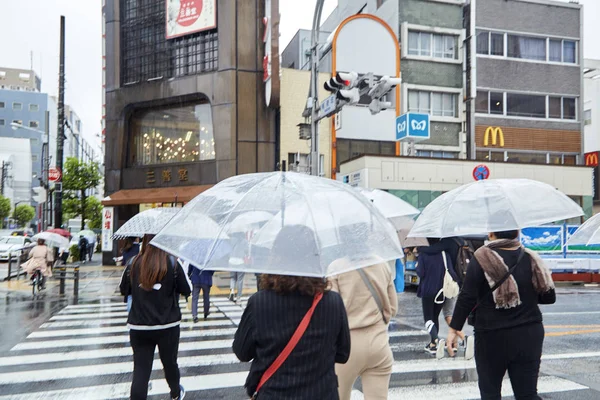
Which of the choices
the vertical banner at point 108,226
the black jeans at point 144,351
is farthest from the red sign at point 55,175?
the black jeans at point 144,351

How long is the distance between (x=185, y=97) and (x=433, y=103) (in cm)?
1297

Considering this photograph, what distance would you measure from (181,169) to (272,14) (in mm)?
8625

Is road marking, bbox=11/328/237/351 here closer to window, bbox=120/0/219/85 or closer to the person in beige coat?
the person in beige coat

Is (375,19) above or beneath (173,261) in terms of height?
above

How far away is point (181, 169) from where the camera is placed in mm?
26250

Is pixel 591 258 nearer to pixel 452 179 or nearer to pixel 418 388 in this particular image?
pixel 452 179

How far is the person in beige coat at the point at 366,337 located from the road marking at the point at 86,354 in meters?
4.94

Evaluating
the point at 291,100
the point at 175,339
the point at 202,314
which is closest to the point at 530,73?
the point at 291,100

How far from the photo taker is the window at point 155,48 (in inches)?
1030

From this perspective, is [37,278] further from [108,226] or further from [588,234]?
[588,234]

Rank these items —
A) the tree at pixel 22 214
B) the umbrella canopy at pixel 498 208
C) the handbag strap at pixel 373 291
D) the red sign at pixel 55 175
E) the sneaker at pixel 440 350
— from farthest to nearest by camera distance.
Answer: the tree at pixel 22 214 < the red sign at pixel 55 175 < the sneaker at pixel 440 350 < the umbrella canopy at pixel 498 208 < the handbag strap at pixel 373 291

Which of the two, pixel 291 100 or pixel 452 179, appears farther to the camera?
pixel 291 100

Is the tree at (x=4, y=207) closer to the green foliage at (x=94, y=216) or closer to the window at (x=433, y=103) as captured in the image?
the green foliage at (x=94, y=216)

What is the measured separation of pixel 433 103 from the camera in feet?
92.6
